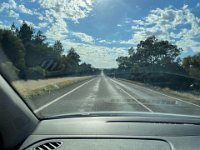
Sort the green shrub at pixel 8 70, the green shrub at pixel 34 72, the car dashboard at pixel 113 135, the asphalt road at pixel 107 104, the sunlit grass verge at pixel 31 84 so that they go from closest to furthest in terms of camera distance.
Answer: the car dashboard at pixel 113 135
the green shrub at pixel 8 70
the sunlit grass verge at pixel 31 84
the green shrub at pixel 34 72
the asphalt road at pixel 107 104

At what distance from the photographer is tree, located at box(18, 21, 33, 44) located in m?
5.64

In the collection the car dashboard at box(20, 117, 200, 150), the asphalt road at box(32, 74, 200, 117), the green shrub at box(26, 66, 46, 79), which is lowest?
the asphalt road at box(32, 74, 200, 117)

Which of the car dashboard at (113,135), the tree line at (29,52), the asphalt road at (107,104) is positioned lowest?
the asphalt road at (107,104)

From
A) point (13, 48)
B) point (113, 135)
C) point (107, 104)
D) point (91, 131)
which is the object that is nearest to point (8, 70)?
point (13, 48)

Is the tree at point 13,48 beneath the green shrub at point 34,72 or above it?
above

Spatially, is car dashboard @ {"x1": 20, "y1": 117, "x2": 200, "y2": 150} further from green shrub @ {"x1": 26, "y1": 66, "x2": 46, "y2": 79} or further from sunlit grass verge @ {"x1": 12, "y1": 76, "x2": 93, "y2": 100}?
green shrub @ {"x1": 26, "y1": 66, "x2": 46, "y2": 79}

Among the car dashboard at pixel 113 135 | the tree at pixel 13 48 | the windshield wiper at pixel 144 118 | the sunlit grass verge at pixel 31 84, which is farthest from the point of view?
the tree at pixel 13 48

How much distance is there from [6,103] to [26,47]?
226cm

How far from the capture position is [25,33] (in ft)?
20.0

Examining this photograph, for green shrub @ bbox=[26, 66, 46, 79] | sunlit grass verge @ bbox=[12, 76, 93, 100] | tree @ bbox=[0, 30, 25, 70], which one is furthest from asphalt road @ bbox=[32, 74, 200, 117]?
tree @ bbox=[0, 30, 25, 70]

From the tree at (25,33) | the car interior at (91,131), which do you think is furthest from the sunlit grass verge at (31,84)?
Result: the tree at (25,33)

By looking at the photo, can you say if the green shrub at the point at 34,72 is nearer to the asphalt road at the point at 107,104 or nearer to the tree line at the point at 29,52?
the tree line at the point at 29,52

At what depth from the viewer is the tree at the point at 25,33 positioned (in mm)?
5641

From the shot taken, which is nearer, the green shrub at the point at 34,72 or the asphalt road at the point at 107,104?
the green shrub at the point at 34,72
